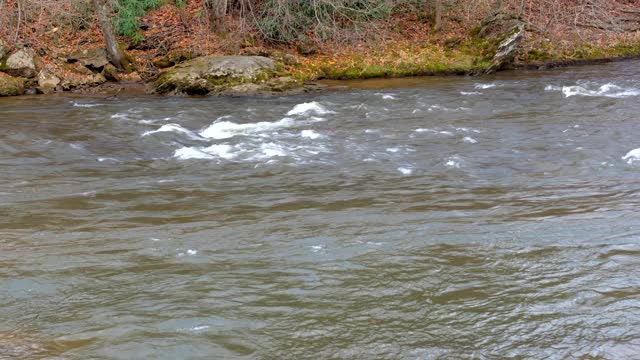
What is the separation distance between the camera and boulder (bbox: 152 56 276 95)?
730 inches

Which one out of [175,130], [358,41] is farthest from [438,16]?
[175,130]

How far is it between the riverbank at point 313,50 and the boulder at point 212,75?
5.5 inches

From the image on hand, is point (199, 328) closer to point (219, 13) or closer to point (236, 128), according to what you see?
point (236, 128)

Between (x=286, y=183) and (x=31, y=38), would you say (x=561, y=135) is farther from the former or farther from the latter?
(x=31, y=38)

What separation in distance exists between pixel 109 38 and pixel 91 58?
950 mm

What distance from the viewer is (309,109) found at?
1589 cm

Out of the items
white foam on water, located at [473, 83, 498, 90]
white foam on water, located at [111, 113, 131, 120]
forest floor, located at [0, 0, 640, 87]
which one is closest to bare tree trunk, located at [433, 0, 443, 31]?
forest floor, located at [0, 0, 640, 87]

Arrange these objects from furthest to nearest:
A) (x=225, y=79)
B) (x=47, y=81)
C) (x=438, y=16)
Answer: (x=438, y=16), (x=47, y=81), (x=225, y=79)

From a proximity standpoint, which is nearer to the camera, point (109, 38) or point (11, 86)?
point (11, 86)

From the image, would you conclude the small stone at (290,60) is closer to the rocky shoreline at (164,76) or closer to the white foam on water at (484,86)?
the rocky shoreline at (164,76)

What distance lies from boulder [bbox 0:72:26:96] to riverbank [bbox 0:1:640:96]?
112 mm

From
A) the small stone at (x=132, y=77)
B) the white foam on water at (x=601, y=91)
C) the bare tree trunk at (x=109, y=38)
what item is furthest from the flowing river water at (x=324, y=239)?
the bare tree trunk at (x=109, y=38)

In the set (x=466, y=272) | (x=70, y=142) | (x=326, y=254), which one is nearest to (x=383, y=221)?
(x=326, y=254)

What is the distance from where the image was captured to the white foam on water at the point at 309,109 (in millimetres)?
15594
